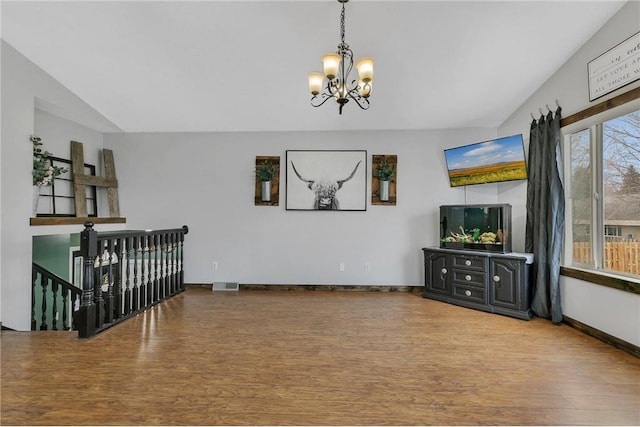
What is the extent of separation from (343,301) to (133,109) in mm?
4155

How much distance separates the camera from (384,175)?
4.75 meters

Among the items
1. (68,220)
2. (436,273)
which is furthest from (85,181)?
(436,273)

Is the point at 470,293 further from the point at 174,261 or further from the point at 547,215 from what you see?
the point at 174,261

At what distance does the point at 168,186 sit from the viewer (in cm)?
503

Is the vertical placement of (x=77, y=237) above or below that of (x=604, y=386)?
above

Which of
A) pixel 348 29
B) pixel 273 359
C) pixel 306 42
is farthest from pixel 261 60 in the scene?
pixel 273 359

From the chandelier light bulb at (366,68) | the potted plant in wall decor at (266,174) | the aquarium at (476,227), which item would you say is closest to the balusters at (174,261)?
the potted plant in wall decor at (266,174)

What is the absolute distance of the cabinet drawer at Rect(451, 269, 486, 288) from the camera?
3.83 metres

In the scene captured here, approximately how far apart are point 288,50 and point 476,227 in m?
3.29

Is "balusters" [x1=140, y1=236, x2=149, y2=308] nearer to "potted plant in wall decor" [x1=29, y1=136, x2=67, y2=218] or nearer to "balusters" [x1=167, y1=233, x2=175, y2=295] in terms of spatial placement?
"balusters" [x1=167, y1=233, x2=175, y2=295]

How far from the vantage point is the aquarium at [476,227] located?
3.85 m

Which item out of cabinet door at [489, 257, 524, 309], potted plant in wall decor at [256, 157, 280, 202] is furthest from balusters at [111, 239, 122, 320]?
cabinet door at [489, 257, 524, 309]

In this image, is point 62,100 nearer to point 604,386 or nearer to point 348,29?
point 348,29

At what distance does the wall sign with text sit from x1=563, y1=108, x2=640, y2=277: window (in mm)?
275
